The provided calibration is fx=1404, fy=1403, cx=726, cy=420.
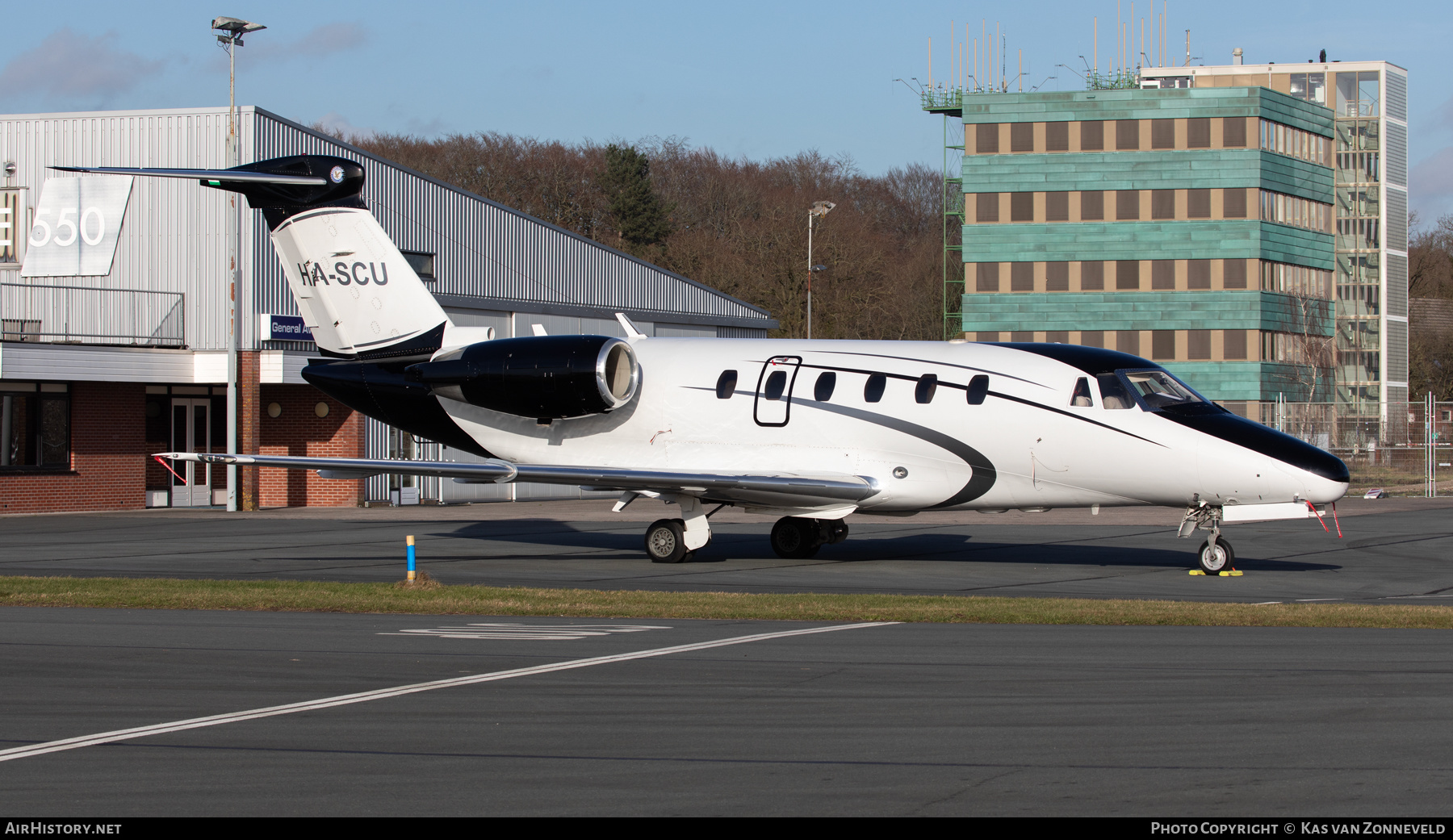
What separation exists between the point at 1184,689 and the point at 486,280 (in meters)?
33.5

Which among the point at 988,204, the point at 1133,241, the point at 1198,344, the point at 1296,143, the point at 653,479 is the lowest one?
the point at 653,479

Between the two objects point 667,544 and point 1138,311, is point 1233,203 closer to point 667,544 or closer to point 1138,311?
point 1138,311

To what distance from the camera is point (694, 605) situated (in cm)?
1480

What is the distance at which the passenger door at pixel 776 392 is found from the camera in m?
20.4

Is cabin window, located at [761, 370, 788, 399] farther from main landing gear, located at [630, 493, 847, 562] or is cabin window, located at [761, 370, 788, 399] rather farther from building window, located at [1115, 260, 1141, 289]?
building window, located at [1115, 260, 1141, 289]

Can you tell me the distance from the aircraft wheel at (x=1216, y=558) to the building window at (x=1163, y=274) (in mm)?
56386

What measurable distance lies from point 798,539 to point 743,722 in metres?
13.2

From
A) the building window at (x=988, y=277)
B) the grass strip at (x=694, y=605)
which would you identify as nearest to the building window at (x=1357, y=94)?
the building window at (x=988, y=277)

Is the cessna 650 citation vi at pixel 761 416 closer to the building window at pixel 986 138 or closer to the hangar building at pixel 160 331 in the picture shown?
the hangar building at pixel 160 331

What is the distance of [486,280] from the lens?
41.0m

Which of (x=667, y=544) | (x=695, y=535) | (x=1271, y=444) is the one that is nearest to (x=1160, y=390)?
(x=1271, y=444)

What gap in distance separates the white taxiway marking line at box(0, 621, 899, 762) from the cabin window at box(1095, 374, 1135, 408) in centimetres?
725

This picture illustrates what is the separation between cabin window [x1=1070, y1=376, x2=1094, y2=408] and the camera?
61.5ft
